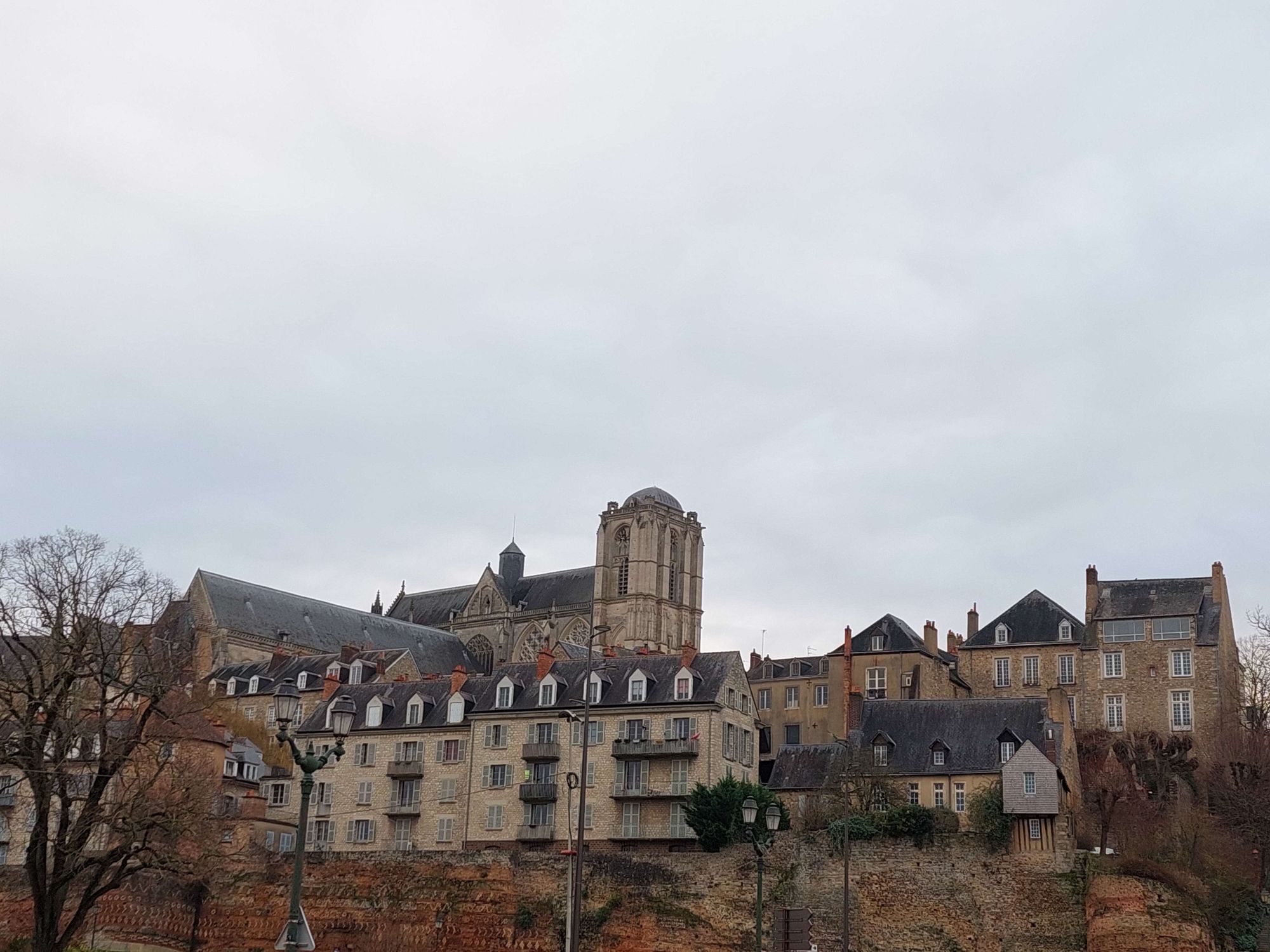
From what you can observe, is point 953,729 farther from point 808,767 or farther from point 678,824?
point 678,824

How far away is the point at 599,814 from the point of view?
2173 inches

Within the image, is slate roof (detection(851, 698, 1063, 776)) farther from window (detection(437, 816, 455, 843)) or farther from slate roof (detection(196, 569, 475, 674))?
slate roof (detection(196, 569, 475, 674))

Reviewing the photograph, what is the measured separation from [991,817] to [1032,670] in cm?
2110

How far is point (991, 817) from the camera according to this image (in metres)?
48.3

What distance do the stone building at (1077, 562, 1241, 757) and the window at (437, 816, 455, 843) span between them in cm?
2894

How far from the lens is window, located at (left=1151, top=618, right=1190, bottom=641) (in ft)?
212

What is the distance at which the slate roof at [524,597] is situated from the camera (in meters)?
120

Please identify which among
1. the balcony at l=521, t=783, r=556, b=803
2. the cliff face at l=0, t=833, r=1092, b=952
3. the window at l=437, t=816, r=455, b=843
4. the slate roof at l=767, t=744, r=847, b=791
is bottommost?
the cliff face at l=0, t=833, r=1092, b=952

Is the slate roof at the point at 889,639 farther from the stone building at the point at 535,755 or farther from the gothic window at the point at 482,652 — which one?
the gothic window at the point at 482,652

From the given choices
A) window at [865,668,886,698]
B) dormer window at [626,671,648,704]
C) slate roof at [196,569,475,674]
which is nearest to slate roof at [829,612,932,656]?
window at [865,668,886,698]

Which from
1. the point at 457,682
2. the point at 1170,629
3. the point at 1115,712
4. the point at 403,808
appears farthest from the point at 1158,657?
the point at 403,808

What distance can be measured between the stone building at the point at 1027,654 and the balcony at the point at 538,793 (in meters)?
23.6

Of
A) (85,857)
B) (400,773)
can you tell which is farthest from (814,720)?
(85,857)

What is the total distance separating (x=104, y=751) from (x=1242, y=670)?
53417 millimetres
